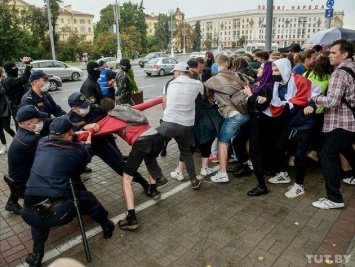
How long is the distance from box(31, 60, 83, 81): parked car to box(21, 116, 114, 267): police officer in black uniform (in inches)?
719

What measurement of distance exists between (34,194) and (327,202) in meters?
3.64

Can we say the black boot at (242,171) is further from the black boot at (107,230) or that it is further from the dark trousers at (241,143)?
the black boot at (107,230)

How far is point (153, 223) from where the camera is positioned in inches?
153

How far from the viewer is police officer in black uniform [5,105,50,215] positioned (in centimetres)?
352

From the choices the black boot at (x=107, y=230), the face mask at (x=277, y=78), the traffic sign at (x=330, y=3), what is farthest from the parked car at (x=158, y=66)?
the black boot at (x=107, y=230)

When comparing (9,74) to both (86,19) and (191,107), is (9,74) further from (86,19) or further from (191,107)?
(86,19)

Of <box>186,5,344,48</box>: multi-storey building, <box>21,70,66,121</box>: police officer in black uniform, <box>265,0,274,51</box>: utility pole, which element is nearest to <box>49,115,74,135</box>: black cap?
<box>21,70,66,121</box>: police officer in black uniform

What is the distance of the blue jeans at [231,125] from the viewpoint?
4680 mm

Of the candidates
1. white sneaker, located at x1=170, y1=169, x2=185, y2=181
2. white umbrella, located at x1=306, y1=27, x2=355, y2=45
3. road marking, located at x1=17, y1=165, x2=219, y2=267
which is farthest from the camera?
white umbrella, located at x1=306, y1=27, x2=355, y2=45

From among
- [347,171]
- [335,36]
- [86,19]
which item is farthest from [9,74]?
[86,19]

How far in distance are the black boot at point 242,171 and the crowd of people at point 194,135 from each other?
2 cm

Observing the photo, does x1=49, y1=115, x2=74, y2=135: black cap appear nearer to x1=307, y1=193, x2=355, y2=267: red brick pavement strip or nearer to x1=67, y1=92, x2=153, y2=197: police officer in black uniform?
x1=67, y1=92, x2=153, y2=197: police officer in black uniform

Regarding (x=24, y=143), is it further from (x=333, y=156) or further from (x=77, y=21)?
(x=77, y=21)

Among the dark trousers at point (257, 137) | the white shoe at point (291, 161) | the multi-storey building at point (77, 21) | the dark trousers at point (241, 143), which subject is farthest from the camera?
the multi-storey building at point (77, 21)
